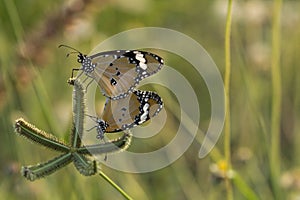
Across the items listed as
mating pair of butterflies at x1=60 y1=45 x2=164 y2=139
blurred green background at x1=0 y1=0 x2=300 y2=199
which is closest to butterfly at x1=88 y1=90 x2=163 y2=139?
mating pair of butterflies at x1=60 y1=45 x2=164 y2=139

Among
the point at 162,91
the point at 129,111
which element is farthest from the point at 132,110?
the point at 162,91

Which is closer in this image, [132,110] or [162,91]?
[132,110]

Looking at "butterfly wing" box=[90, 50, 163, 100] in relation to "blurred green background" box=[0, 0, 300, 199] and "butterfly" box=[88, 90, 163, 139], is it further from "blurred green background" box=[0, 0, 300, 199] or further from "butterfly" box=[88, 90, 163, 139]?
"blurred green background" box=[0, 0, 300, 199]

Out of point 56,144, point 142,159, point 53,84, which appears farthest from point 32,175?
point 53,84

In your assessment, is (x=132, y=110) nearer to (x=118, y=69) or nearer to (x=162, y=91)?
(x=118, y=69)

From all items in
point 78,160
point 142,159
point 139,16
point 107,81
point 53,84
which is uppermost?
point 139,16

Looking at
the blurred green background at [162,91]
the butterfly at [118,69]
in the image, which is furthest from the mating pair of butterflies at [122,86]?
the blurred green background at [162,91]

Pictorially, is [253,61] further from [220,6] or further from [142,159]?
[142,159]
